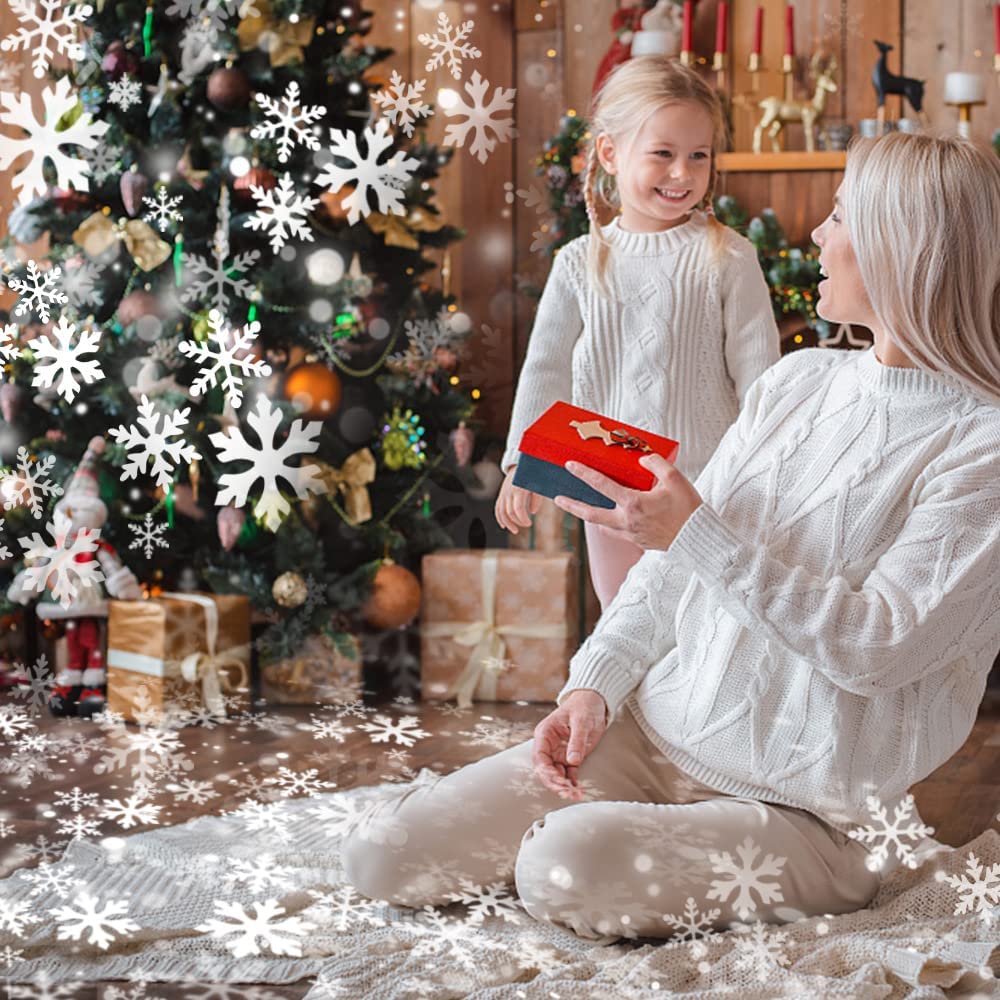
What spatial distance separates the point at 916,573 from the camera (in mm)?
955

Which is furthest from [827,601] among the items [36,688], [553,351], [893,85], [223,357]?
[893,85]

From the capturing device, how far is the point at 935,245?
957 mm

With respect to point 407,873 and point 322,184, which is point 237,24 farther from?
point 407,873

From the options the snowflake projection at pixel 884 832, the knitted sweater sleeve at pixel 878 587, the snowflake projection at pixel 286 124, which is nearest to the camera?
the knitted sweater sleeve at pixel 878 587

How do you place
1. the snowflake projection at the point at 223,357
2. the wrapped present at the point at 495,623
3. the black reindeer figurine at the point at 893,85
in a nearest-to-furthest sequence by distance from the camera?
1. the snowflake projection at the point at 223,357
2. the black reindeer figurine at the point at 893,85
3. the wrapped present at the point at 495,623

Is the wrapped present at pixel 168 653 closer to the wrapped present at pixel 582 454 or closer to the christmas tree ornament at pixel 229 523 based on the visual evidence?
the christmas tree ornament at pixel 229 523

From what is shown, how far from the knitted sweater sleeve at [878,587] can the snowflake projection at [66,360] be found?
0.66m

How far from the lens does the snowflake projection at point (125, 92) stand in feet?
4.34

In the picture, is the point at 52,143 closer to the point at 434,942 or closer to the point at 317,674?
the point at 434,942

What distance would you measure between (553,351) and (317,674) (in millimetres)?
802

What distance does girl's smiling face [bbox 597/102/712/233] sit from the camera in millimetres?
1412

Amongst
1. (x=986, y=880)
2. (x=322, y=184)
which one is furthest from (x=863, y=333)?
(x=986, y=880)

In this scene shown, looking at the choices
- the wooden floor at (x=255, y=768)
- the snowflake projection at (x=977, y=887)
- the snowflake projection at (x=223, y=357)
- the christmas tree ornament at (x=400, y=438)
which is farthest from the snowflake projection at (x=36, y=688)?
the snowflake projection at (x=977, y=887)

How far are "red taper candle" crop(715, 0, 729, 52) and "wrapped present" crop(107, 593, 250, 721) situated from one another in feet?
3.97
